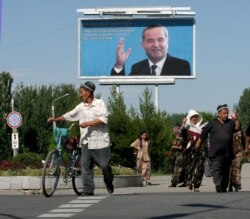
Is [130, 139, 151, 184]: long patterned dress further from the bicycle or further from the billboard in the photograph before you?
the billboard

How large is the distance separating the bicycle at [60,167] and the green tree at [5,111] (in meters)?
47.3

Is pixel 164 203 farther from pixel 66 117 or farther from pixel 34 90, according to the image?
pixel 34 90

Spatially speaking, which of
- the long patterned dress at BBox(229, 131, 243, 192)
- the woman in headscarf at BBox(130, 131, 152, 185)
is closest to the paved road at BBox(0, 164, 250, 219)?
the long patterned dress at BBox(229, 131, 243, 192)

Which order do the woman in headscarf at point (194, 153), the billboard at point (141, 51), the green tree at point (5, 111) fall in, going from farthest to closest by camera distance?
1. the green tree at point (5, 111)
2. the billboard at point (141, 51)
3. the woman in headscarf at point (194, 153)

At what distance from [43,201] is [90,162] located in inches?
79.7

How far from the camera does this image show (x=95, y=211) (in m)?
10.6

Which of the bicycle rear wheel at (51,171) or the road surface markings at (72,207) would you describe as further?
the bicycle rear wheel at (51,171)

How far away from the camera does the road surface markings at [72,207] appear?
10219 mm

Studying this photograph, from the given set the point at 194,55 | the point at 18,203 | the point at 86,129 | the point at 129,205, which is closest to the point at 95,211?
the point at 129,205

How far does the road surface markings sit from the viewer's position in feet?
33.5

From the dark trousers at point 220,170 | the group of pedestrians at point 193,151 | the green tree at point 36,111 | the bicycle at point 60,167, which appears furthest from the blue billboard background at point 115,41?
the bicycle at point 60,167

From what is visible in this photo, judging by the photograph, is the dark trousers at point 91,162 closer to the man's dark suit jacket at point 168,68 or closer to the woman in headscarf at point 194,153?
the woman in headscarf at point 194,153

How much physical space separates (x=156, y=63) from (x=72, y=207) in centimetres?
4535

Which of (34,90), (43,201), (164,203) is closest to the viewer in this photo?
(164,203)
